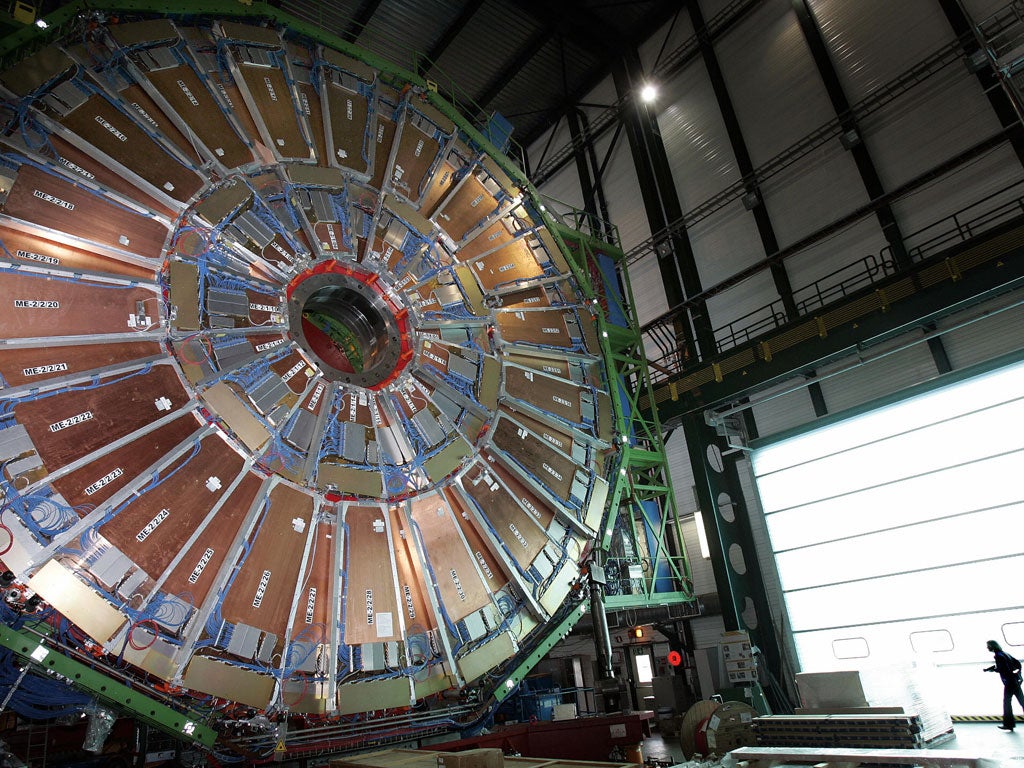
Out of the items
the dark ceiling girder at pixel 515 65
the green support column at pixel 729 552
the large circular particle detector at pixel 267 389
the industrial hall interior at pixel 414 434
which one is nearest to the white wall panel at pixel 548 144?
the dark ceiling girder at pixel 515 65

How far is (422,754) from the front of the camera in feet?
17.3

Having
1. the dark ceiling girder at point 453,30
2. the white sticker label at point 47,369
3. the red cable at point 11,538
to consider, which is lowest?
the red cable at point 11,538

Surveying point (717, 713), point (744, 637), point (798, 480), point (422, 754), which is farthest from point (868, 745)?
point (798, 480)

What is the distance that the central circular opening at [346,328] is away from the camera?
6746 millimetres

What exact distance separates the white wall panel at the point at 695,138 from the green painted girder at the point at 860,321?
27.1 feet

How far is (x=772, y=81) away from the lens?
55.8ft

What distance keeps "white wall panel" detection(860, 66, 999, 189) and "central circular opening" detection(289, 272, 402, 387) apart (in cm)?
1243

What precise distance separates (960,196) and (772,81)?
6.10 m

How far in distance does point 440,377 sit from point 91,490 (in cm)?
354

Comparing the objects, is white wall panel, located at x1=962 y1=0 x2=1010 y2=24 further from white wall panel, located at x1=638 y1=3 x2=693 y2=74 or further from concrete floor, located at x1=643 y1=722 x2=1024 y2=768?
concrete floor, located at x1=643 y1=722 x2=1024 y2=768

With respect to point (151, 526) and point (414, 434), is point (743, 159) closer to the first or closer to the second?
point (414, 434)

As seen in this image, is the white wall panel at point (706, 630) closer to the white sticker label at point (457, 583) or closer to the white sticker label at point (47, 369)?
the white sticker label at point (457, 583)

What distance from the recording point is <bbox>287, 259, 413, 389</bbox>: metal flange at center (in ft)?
22.1

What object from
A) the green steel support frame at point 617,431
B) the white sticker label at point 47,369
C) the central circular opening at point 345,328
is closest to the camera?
the green steel support frame at point 617,431
